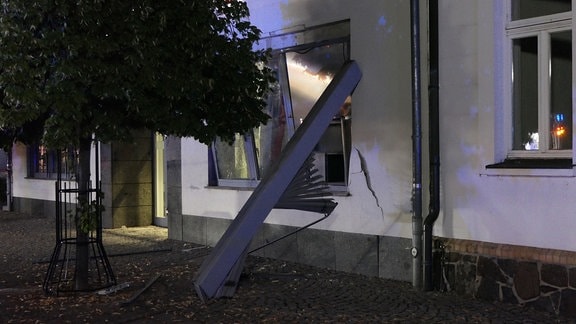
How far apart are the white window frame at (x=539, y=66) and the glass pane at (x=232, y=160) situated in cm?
481

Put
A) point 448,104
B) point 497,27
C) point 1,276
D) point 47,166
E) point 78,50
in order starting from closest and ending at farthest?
point 78,50
point 497,27
point 448,104
point 1,276
point 47,166

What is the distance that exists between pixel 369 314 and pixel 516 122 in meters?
2.59

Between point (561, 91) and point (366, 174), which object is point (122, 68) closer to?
point (366, 174)

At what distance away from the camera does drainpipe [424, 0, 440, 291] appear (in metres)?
6.97

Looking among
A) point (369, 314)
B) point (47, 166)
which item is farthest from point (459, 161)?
point (47, 166)

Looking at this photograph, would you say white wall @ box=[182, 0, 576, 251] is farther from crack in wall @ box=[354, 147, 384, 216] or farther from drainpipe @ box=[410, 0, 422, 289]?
drainpipe @ box=[410, 0, 422, 289]

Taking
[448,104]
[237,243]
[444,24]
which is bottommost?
[237,243]

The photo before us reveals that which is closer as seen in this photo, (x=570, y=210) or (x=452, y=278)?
(x=570, y=210)

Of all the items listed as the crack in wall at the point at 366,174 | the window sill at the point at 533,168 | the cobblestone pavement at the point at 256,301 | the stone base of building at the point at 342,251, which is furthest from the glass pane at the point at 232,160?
the window sill at the point at 533,168

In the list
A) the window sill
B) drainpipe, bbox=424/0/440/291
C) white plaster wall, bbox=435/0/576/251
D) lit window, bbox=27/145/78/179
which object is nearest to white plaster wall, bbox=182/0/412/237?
drainpipe, bbox=424/0/440/291

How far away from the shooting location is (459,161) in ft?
22.5

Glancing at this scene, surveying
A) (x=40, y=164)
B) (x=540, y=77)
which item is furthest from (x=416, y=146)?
(x=40, y=164)

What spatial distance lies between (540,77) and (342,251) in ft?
11.0

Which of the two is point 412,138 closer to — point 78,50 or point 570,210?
point 570,210
